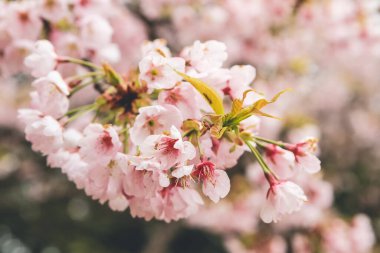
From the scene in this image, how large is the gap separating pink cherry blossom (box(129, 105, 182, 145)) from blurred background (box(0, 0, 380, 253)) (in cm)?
79

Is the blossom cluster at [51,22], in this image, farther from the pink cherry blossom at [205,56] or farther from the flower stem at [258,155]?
the flower stem at [258,155]

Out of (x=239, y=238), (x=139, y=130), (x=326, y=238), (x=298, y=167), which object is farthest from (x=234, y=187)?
(x=139, y=130)

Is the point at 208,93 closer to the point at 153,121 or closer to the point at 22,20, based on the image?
the point at 153,121

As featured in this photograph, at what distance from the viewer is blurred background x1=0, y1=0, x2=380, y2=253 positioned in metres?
1.92

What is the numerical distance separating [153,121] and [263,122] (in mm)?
2874

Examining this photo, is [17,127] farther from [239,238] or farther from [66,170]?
[66,170]

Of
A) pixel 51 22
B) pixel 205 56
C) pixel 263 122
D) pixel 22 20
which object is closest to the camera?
pixel 205 56

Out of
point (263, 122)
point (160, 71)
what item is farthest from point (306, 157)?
point (263, 122)

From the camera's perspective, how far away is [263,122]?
3865 millimetres

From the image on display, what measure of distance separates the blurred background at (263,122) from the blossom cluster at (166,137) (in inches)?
22.1

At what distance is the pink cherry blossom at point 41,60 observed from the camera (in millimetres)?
1354

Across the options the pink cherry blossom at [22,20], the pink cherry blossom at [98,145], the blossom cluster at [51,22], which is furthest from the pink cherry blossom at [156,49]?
the pink cherry blossom at [22,20]

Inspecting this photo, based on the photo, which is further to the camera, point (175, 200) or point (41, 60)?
point (41, 60)

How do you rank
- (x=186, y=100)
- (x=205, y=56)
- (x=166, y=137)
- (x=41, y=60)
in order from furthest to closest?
(x=41, y=60) < (x=205, y=56) < (x=186, y=100) < (x=166, y=137)
